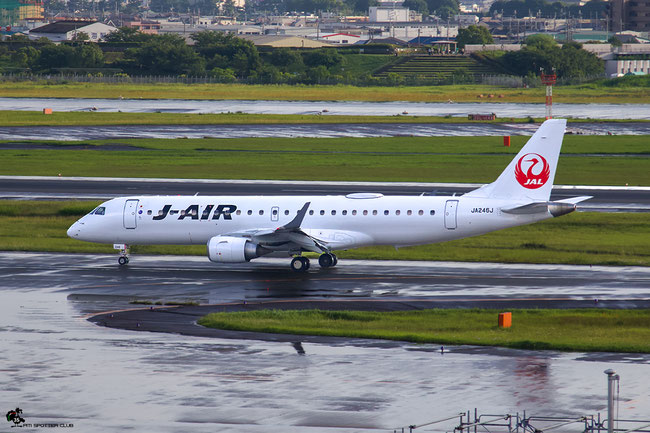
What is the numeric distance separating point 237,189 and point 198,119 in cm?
6054

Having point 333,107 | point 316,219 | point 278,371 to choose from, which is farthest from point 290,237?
point 333,107

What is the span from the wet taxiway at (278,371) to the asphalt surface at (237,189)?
89.5 ft

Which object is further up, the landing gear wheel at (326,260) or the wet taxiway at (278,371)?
the wet taxiway at (278,371)

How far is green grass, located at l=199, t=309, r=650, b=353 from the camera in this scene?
110 ft

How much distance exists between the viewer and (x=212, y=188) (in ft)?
249

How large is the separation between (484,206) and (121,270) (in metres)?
18.1

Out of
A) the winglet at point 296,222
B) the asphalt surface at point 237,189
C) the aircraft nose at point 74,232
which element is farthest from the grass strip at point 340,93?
the winglet at point 296,222

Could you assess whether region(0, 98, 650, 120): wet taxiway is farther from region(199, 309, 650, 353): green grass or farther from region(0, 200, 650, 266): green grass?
region(199, 309, 650, 353): green grass

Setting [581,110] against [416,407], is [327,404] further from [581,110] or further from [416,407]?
[581,110]

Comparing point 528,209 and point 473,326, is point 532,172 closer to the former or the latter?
point 528,209

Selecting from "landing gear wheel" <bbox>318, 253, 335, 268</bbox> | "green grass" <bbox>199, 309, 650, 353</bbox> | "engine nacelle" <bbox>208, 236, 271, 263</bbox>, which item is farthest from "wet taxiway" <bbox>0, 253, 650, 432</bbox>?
"landing gear wheel" <bbox>318, 253, 335, 268</bbox>

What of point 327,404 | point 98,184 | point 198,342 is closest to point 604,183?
point 98,184

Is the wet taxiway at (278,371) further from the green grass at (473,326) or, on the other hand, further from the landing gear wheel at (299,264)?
the landing gear wheel at (299,264)

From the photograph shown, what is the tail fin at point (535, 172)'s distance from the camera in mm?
48219
